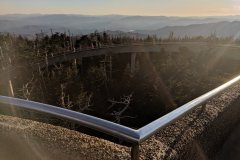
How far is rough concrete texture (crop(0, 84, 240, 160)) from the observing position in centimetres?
347

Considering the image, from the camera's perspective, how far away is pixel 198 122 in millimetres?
4164

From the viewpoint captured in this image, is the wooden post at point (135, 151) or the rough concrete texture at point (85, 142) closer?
the wooden post at point (135, 151)

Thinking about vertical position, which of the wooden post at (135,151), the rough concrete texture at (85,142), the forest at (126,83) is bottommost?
the forest at (126,83)

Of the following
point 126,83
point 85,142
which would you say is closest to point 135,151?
point 85,142

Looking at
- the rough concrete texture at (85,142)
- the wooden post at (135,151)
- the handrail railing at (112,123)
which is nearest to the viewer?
the handrail railing at (112,123)

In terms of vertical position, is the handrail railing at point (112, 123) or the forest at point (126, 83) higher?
the handrail railing at point (112, 123)

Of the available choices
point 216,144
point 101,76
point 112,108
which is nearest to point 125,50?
point 101,76

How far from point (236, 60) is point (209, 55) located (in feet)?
21.3

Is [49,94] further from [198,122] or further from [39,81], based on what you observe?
[198,122]

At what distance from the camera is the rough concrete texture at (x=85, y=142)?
347 centimetres

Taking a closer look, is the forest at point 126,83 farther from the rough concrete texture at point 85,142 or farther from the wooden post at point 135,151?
the wooden post at point 135,151

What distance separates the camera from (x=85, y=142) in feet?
12.3

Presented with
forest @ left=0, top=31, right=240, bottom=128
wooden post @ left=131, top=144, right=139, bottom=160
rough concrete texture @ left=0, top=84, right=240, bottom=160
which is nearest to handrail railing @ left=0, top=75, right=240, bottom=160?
wooden post @ left=131, top=144, right=139, bottom=160

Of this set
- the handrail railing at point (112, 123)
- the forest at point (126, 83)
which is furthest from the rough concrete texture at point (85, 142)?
the forest at point (126, 83)
